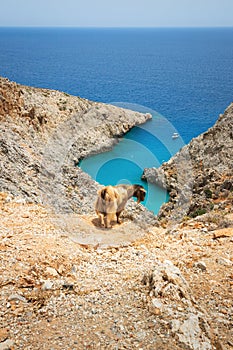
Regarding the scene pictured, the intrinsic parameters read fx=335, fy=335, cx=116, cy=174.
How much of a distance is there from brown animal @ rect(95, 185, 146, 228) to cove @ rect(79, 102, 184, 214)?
12.6 metres

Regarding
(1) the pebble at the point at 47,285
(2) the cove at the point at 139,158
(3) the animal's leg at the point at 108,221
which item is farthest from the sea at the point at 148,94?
(1) the pebble at the point at 47,285

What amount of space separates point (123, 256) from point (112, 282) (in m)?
1.50

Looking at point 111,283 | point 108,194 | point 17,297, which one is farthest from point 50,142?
point 17,297

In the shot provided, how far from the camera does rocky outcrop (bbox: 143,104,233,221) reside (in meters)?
19.2

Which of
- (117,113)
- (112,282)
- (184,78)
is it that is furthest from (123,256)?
(184,78)

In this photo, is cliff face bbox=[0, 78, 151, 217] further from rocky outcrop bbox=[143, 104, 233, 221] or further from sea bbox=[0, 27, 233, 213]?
rocky outcrop bbox=[143, 104, 233, 221]

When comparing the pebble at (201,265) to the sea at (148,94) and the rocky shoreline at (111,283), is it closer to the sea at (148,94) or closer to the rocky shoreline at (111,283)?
the rocky shoreline at (111,283)

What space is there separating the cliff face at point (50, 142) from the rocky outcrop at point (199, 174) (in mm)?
6178

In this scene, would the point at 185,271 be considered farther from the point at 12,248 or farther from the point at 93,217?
the point at 93,217

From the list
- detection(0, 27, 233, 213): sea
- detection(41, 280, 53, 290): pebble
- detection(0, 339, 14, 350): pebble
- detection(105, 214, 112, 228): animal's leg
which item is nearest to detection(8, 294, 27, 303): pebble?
detection(41, 280, 53, 290): pebble

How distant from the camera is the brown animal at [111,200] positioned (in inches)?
448

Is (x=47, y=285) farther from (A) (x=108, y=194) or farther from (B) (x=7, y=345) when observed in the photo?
(A) (x=108, y=194)

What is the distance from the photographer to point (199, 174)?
2464 cm

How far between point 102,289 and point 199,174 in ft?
63.0
